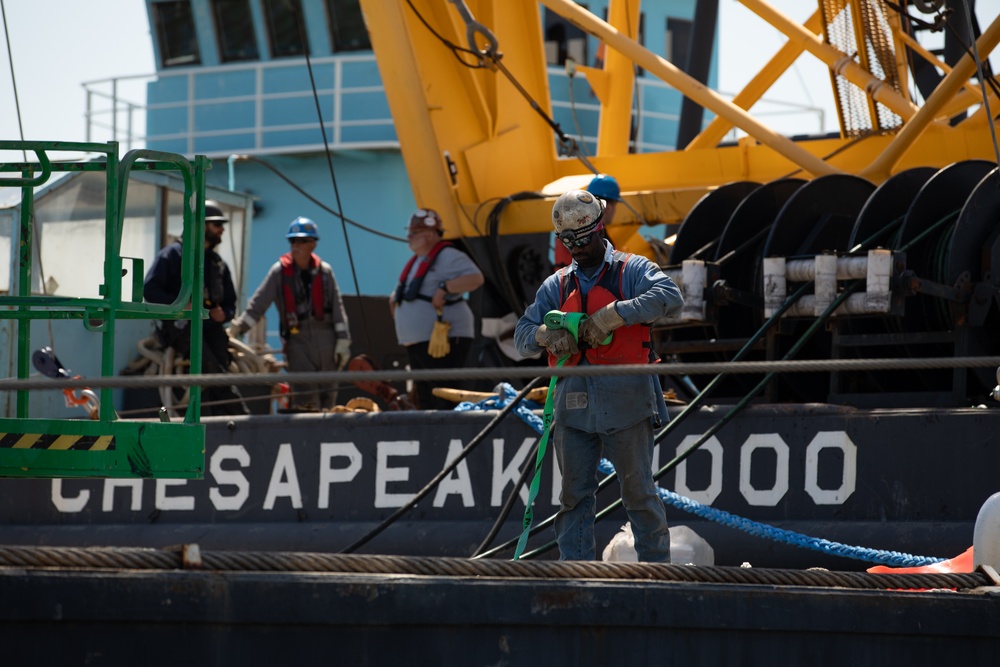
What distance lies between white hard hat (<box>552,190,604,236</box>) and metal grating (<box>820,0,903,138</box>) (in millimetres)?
4922

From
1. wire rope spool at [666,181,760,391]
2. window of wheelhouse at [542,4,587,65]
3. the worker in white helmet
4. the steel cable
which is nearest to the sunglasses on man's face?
the worker in white helmet

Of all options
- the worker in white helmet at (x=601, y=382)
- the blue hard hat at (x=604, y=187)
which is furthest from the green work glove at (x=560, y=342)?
the blue hard hat at (x=604, y=187)

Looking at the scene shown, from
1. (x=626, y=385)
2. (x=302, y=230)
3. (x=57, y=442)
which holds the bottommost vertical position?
(x=57, y=442)

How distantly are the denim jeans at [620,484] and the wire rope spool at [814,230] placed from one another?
2.41m

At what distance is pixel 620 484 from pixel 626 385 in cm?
39

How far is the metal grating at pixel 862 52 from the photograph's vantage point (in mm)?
9945

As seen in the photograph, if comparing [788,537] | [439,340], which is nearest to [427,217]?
[439,340]

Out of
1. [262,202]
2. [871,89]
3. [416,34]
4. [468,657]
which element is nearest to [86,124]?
[262,202]

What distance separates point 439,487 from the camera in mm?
7641

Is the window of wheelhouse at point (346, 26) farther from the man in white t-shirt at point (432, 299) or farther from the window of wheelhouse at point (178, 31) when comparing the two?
the man in white t-shirt at point (432, 299)

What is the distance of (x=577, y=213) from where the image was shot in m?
5.57

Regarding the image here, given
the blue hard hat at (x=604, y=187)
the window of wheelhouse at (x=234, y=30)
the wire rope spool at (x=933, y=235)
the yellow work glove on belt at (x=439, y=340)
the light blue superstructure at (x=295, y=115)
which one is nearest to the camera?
the wire rope spool at (x=933, y=235)

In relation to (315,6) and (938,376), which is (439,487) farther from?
(315,6)

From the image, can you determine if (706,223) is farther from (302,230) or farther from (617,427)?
(617,427)
